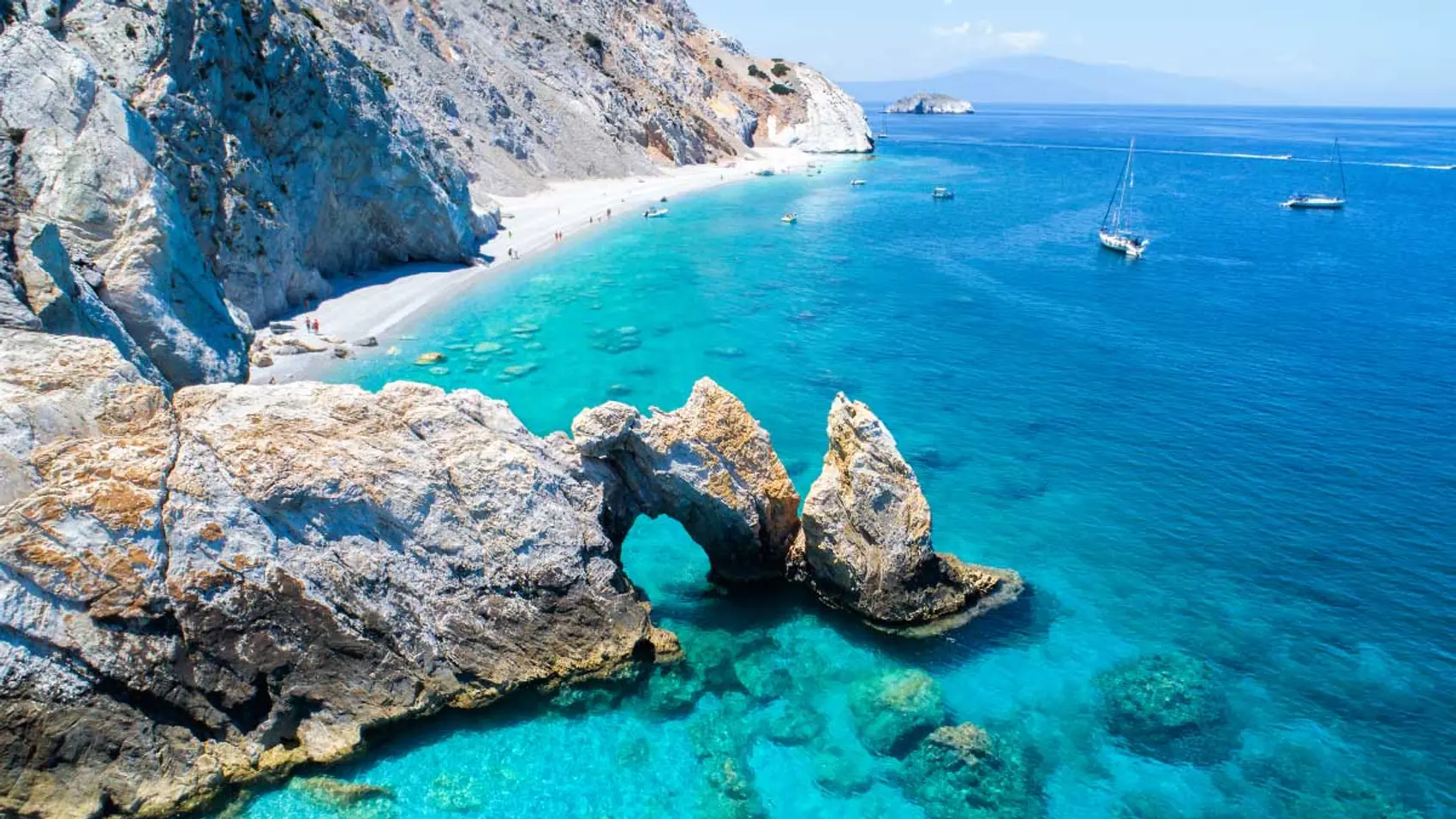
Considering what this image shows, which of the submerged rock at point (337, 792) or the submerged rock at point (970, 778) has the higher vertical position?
the submerged rock at point (337, 792)

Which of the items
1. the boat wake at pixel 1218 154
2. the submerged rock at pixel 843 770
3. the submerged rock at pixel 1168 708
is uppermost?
the boat wake at pixel 1218 154

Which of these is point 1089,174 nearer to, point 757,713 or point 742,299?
point 742,299

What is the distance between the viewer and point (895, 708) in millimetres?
21391

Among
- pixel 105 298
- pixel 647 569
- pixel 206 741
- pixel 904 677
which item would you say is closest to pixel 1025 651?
pixel 904 677

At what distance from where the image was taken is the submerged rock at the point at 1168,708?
2064 centimetres

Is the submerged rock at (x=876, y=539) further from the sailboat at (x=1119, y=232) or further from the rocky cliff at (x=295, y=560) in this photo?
the sailboat at (x=1119, y=232)

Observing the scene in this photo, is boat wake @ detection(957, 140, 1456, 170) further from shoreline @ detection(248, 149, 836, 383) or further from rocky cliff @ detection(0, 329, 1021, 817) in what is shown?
rocky cliff @ detection(0, 329, 1021, 817)

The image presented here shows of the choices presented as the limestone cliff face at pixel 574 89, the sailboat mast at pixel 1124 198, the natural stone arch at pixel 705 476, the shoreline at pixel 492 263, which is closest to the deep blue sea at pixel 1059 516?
the natural stone arch at pixel 705 476

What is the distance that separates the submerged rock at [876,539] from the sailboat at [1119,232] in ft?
200

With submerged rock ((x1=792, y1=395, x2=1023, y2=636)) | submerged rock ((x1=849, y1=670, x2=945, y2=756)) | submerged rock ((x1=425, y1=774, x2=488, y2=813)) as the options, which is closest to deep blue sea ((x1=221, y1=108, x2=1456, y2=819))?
submerged rock ((x1=425, y1=774, x2=488, y2=813))

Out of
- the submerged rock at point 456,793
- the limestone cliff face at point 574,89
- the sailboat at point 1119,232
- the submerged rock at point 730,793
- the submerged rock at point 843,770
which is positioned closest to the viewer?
the submerged rock at point 456,793

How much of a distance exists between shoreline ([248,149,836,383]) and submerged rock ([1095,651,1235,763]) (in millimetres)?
37384

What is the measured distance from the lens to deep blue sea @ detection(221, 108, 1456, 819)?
19.6 meters

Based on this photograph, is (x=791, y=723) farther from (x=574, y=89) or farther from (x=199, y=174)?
(x=574, y=89)
